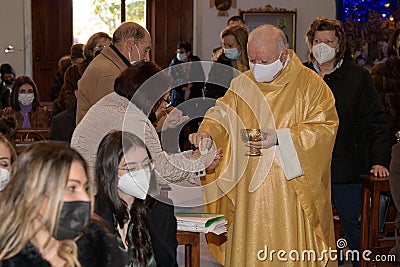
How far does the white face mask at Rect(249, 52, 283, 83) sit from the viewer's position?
4148 mm

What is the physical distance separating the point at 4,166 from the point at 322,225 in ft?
5.91

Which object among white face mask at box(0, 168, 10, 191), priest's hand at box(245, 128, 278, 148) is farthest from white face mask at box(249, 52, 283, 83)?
white face mask at box(0, 168, 10, 191)

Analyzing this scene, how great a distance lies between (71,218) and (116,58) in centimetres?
243

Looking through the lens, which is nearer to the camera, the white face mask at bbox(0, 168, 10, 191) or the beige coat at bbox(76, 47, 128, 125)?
the white face mask at bbox(0, 168, 10, 191)

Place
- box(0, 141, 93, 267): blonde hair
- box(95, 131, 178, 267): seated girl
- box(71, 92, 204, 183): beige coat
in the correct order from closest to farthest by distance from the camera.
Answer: box(0, 141, 93, 267): blonde hair, box(95, 131, 178, 267): seated girl, box(71, 92, 204, 183): beige coat

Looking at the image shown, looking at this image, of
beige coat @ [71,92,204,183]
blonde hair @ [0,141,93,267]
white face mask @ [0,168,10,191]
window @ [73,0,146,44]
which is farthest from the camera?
window @ [73,0,146,44]

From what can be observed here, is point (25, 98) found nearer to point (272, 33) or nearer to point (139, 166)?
point (272, 33)

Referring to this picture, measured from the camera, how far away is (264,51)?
162 inches

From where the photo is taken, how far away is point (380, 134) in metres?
4.83

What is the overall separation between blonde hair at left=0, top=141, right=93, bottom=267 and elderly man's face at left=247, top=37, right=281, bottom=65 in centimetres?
196

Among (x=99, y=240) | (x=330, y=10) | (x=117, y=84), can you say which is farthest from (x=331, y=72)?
(x=330, y=10)

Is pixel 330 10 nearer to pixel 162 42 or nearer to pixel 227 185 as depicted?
pixel 162 42

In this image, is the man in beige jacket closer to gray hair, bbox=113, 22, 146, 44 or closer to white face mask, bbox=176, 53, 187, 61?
gray hair, bbox=113, 22, 146, 44

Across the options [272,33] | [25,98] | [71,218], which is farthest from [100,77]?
[25,98]
